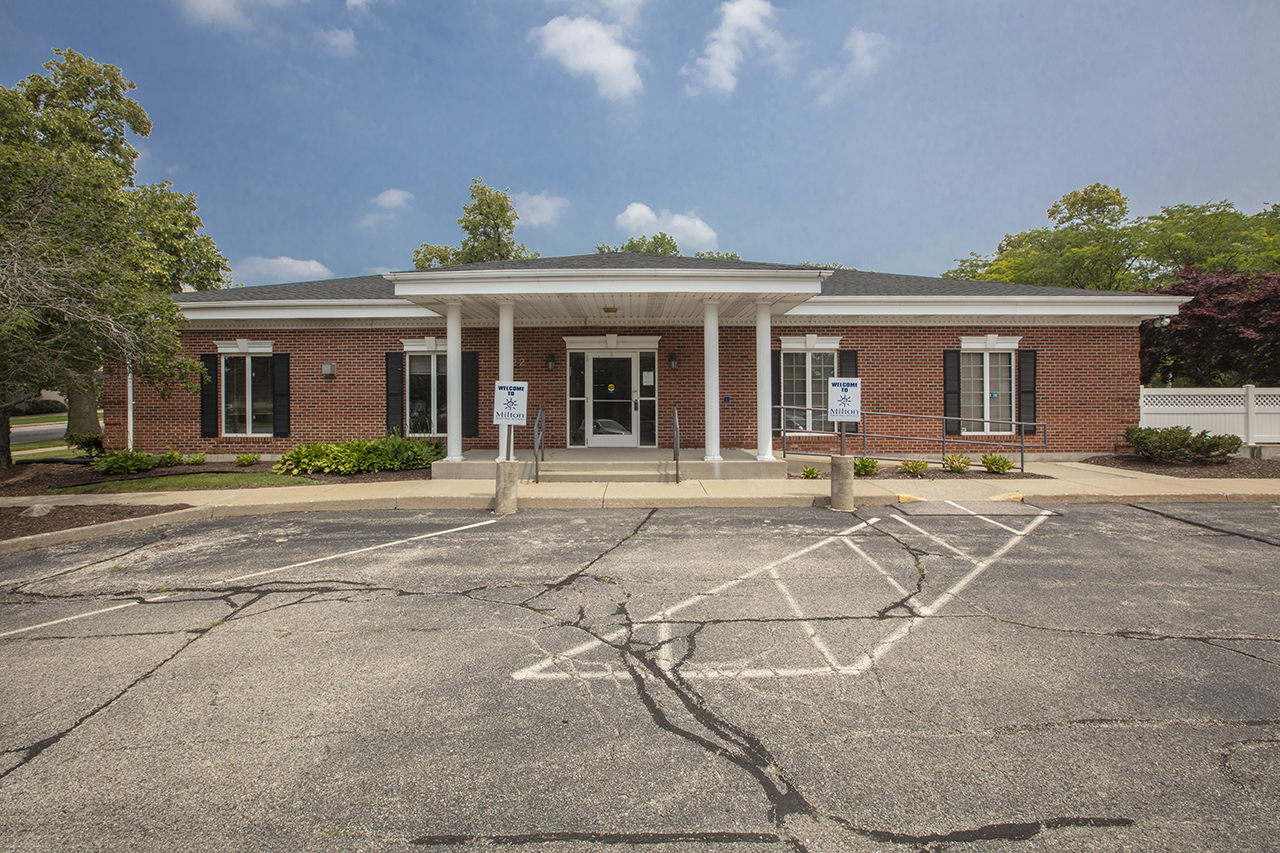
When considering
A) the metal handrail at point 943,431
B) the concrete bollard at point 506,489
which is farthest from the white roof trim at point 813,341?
the concrete bollard at point 506,489

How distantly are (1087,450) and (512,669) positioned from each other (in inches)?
604

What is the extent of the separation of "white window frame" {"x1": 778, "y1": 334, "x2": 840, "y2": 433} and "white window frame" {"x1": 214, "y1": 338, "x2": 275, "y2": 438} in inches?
477

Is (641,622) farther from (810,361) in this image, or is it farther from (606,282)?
(810,361)

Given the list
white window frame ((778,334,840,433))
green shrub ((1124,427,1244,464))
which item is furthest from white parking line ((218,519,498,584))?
green shrub ((1124,427,1244,464))

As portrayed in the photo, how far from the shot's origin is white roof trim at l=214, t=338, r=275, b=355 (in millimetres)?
14141

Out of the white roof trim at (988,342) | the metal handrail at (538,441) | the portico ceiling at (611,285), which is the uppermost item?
the portico ceiling at (611,285)

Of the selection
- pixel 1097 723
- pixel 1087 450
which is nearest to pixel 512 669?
pixel 1097 723

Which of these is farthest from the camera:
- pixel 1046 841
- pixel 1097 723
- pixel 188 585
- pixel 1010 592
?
pixel 188 585

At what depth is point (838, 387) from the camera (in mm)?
10109

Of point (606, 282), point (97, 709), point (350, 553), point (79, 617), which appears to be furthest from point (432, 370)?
point (97, 709)

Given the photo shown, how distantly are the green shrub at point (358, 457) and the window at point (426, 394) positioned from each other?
1.42 metres

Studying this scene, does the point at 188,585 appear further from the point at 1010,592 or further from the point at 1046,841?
the point at 1010,592

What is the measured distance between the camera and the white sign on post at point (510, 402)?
10.4m

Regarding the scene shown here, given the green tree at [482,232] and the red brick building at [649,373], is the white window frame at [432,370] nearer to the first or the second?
the red brick building at [649,373]
